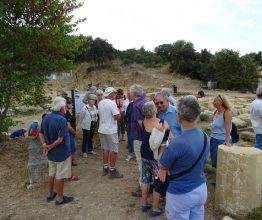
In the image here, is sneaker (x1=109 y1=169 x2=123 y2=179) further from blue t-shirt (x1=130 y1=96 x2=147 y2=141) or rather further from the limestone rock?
the limestone rock

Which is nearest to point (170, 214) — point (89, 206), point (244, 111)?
point (89, 206)

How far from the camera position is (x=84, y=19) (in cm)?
977

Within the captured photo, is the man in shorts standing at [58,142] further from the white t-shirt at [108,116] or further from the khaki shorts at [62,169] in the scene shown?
the white t-shirt at [108,116]

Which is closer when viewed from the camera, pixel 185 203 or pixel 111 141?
pixel 185 203

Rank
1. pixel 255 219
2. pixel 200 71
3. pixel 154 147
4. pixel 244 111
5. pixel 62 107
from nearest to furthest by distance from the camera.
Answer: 1. pixel 154 147
2. pixel 255 219
3. pixel 62 107
4. pixel 244 111
5. pixel 200 71

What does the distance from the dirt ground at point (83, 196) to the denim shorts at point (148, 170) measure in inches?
21.0

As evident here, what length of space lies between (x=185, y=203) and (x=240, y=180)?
76.8 inches

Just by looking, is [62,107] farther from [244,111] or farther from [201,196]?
[244,111]

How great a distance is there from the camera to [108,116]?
6.56 m

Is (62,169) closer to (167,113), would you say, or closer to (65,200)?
(65,200)

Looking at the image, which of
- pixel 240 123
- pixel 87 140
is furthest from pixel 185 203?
pixel 240 123

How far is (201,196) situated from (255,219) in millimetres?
1987

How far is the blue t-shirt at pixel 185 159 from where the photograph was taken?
3125 millimetres

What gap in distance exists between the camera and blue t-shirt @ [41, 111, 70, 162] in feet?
17.3
